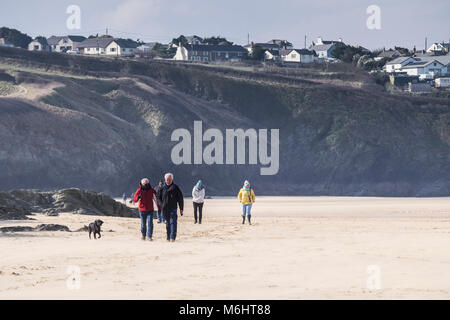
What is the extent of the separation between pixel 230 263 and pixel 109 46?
15970 centimetres

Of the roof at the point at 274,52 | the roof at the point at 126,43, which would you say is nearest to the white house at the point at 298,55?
the roof at the point at 274,52

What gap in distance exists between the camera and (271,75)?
12406cm

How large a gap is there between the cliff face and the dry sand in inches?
2020

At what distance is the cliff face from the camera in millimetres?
80812

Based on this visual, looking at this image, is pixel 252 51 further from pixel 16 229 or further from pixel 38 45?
pixel 16 229

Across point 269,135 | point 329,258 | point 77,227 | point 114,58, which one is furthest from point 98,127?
point 329,258

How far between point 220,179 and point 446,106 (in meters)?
39.2

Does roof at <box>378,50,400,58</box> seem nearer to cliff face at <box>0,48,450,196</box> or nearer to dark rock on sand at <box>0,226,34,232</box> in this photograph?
cliff face at <box>0,48,450,196</box>

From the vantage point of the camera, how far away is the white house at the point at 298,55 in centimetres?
17868

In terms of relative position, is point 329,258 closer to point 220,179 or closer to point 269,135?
→ point 220,179

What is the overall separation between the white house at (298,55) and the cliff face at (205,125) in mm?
48262

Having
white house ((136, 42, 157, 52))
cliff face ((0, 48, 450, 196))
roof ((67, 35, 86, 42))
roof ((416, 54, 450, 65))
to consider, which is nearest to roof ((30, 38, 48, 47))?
roof ((67, 35, 86, 42))

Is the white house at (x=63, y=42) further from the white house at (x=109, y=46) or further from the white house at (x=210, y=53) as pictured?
the white house at (x=210, y=53)

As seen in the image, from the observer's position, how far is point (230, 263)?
19.4 m
